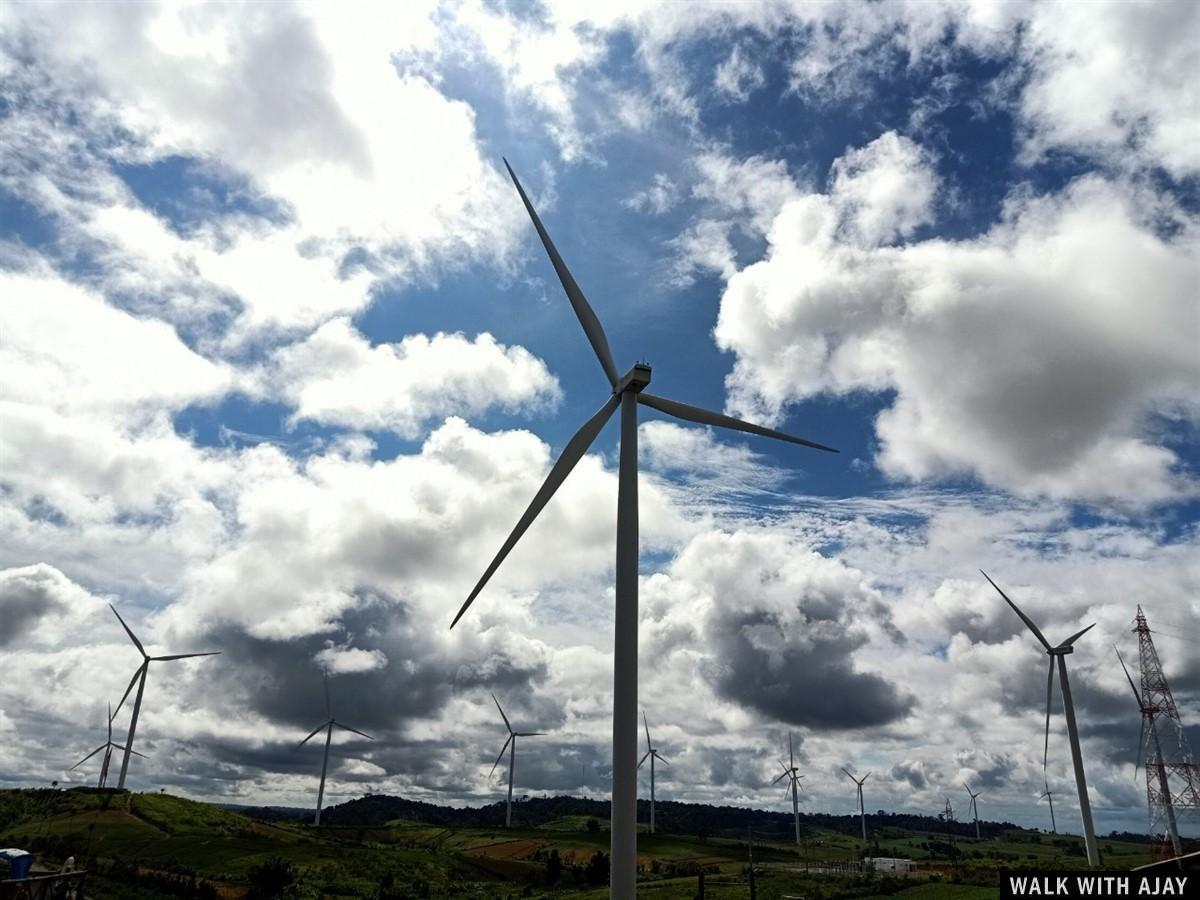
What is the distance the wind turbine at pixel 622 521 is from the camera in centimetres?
3759

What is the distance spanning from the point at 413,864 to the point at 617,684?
10463cm

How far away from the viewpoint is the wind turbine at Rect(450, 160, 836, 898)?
37.6 m

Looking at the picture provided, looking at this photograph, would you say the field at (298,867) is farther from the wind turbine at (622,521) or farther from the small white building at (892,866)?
the wind turbine at (622,521)

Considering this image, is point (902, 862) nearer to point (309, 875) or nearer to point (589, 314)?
point (309, 875)

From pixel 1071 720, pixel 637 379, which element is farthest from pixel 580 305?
pixel 1071 720

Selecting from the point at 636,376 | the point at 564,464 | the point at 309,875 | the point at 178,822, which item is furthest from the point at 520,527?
the point at 178,822

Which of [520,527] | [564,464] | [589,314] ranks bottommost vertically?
[520,527]

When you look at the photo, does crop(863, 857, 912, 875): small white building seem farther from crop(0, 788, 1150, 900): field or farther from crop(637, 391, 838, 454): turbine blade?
crop(637, 391, 838, 454): turbine blade

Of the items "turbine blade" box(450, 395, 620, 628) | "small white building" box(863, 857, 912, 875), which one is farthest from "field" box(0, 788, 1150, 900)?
"turbine blade" box(450, 395, 620, 628)

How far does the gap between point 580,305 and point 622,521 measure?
18531 millimetres

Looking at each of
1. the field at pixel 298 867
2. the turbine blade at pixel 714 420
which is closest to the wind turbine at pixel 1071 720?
the field at pixel 298 867

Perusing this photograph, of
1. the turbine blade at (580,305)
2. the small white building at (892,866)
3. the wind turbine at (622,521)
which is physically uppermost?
the turbine blade at (580,305)

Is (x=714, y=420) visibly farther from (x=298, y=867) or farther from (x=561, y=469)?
(x=298, y=867)

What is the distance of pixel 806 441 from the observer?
54219mm
